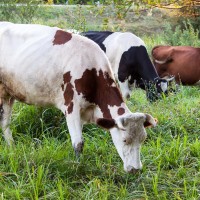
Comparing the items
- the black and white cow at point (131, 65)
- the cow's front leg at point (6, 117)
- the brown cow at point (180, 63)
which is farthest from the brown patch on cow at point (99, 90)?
the brown cow at point (180, 63)

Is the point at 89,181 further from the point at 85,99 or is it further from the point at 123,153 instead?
the point at 85,99

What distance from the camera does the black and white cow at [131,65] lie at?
8.49m

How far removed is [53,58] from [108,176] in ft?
5.09

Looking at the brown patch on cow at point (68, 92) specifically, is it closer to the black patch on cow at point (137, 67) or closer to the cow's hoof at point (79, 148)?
the cow's hoof at point (79, 148)

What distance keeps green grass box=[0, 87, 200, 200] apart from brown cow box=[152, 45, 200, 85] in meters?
5.14

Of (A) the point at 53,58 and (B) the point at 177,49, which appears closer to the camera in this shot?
(A) the point at 53,58

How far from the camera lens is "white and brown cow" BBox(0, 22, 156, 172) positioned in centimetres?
456

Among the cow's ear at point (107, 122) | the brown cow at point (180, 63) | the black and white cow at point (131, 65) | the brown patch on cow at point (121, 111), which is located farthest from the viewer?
the brown cow at point (180, 63)

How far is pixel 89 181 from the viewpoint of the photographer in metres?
4.22

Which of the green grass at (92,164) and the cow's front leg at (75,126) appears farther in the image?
the cow's front leg at (75,126)

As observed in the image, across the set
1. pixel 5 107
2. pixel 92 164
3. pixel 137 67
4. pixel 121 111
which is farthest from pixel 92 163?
pixel 137 67

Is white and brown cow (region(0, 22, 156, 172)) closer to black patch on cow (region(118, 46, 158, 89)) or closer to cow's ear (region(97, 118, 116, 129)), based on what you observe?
cow's ear (region(97, 118, 116, 129))

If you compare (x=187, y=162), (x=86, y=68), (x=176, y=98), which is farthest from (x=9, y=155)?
(x=176, y=98)

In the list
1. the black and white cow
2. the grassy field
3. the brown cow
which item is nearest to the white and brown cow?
the grassy field
